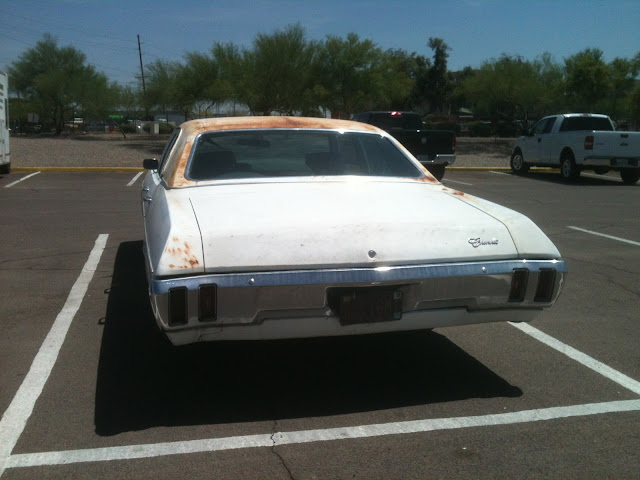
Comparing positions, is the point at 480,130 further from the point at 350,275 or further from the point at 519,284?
the point at 350,275

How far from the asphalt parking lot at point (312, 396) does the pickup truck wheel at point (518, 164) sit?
14.6 metres

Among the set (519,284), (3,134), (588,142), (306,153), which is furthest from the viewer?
(588,142)

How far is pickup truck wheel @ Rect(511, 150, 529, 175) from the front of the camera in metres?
20.9

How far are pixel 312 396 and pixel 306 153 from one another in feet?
6.64

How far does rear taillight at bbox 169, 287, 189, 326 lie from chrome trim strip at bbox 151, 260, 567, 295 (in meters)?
0.03

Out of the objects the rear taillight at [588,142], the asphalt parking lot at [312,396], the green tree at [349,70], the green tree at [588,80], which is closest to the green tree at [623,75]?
the green tree at [588,80]

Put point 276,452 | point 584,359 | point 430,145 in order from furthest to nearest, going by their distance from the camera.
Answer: point 430,145, point 584,359, point 276,452

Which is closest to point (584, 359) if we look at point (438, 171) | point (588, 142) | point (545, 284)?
point (545, 284)

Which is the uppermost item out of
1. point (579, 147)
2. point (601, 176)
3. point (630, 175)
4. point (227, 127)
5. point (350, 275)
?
point (227, 127)

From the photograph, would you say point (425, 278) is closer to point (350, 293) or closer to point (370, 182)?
point (350, 293)

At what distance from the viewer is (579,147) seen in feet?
58.7

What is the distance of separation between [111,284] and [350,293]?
11.7 ft

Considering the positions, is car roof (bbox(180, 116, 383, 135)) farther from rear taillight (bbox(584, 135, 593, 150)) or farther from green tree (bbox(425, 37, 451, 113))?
green tree (bbox(425, 37, 451, 113))

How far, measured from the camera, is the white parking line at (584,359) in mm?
4324
